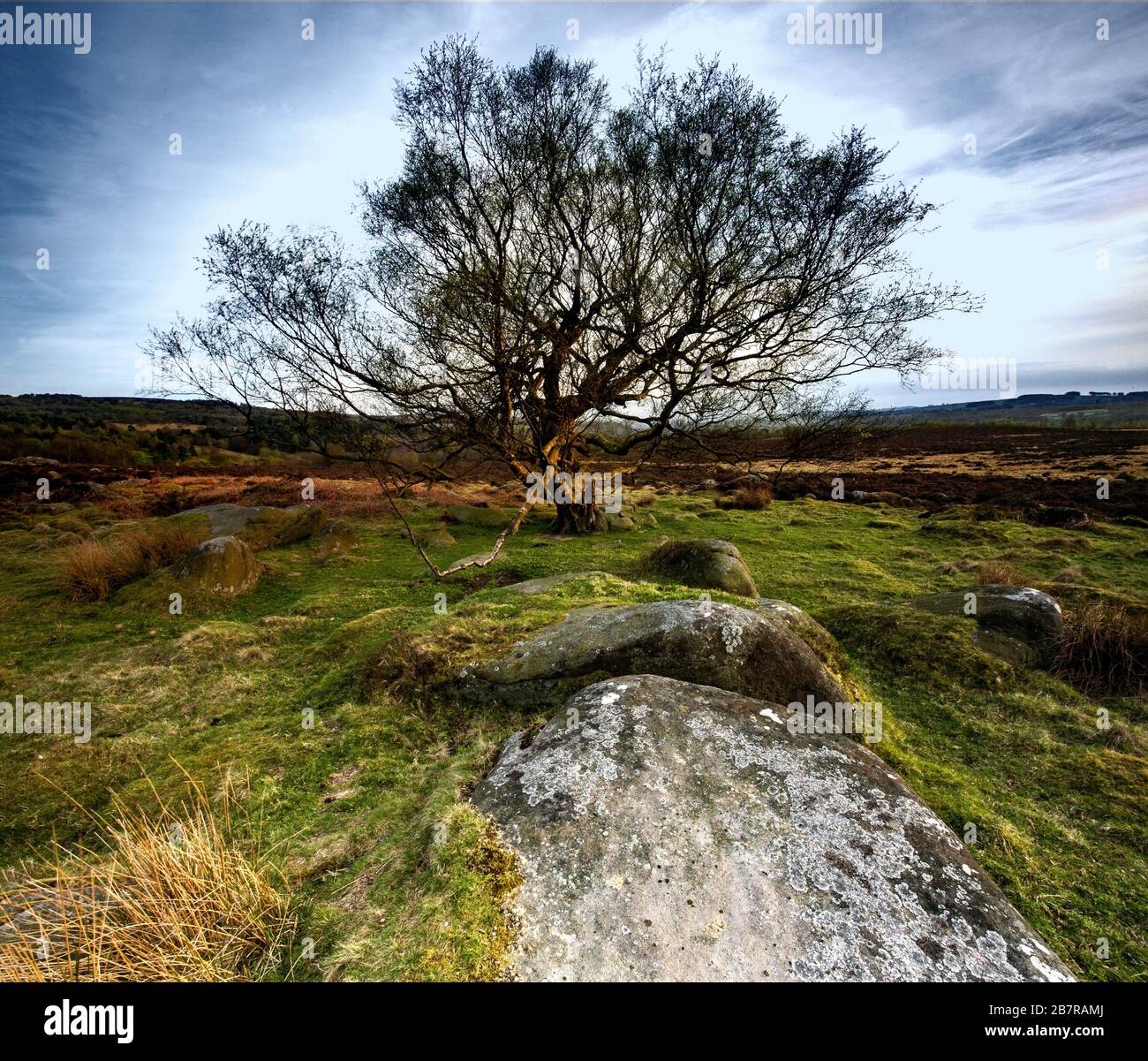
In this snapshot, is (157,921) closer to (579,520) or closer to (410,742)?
(410,742)

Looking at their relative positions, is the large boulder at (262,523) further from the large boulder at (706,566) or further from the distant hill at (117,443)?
the distant hill at (117,443)

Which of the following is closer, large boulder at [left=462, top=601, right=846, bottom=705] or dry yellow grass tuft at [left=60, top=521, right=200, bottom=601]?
large boulder at [left=462, top=601, right=846, bottom=705]

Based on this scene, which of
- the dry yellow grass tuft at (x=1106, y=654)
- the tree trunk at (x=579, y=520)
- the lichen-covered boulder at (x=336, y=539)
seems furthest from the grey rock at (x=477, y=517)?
the dry yellow grass tuft at (x=1106, y=654)

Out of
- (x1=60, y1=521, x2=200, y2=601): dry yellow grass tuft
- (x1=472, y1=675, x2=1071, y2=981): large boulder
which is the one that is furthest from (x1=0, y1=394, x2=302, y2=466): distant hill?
(x1=472, y1=675, x2=1071, y2=981): large boulder

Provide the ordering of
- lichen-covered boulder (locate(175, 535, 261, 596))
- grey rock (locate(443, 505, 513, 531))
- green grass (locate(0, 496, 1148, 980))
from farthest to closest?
grey rock (locate(443, 505, 513, 531)), lichen-covered boulder (locate(175, 535, 261, 596)), green grass (locate(0, 496, 1148, 980))

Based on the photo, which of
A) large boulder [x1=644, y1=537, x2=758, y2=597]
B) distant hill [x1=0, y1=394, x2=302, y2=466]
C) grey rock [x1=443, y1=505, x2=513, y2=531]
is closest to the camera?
large boulder [x1=644, y1=537, x2=758, y2=597]

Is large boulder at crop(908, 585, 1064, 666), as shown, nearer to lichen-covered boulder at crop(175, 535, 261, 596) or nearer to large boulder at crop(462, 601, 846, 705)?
large boulder at crop(462, 601, 846, 705)

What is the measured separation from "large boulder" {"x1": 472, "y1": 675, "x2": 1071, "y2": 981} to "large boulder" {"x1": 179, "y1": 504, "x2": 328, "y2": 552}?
13.2 meters

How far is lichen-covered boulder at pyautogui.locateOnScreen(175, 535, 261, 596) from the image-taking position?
9695 millimetres

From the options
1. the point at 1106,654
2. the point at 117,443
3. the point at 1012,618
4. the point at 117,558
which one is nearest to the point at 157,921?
the point at 1012,618

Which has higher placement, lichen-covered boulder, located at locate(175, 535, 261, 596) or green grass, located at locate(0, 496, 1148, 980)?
lichen-covered boulder, located at locate(175, 535, 261, 596)

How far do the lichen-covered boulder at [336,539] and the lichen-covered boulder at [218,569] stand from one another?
3061 mm
